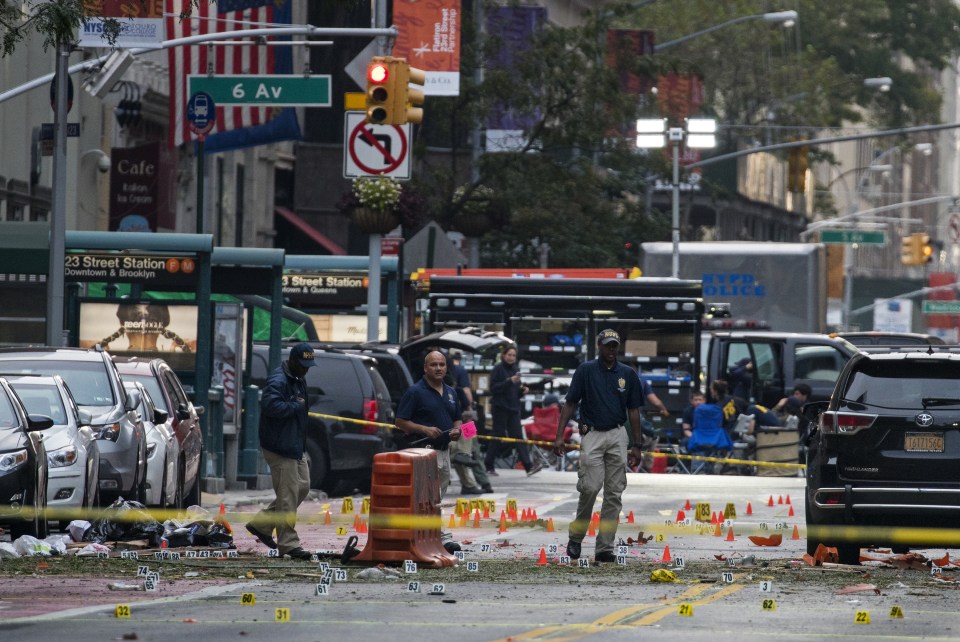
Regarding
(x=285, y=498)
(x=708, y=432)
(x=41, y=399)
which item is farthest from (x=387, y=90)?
(x=285, y=498)

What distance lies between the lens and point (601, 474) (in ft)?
52.2

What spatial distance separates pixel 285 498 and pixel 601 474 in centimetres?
242

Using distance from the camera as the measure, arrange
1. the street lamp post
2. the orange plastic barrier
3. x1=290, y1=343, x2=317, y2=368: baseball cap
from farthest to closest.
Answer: the street lamp post
x1=290, y1=343, x2=317, y2=368: baseball cap
the orange plastic barrier

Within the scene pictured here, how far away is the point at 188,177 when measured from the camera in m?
42.6

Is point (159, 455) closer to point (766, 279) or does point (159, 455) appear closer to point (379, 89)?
point (379, 89)

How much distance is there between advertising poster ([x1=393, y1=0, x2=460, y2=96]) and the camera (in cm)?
3384

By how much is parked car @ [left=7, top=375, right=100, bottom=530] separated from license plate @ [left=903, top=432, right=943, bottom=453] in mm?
6530

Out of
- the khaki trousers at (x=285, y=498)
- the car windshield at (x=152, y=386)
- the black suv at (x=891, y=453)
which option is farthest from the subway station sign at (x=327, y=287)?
the black suv at (x=891, y=453)

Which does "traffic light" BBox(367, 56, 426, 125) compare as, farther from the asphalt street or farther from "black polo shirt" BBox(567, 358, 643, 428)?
"black polo shirt" BBox(567, 358, 643, 428)

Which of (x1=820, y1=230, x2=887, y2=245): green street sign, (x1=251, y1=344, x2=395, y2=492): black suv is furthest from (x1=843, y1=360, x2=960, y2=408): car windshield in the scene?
(x1=820, y1=230, x2=887, y2=245): green street sign

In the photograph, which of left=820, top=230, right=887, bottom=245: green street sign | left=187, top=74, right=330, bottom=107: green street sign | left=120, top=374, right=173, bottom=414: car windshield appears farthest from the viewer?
left=820, top=230, right=887, bottom=245: green street sign

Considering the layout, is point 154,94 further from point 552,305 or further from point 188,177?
point 552,305

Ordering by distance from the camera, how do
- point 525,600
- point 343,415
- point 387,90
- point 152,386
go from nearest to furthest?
point 525,600 → point 152,386 → point 343,415 → point 387,90

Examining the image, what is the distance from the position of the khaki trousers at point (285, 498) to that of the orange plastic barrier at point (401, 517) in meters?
0.80
